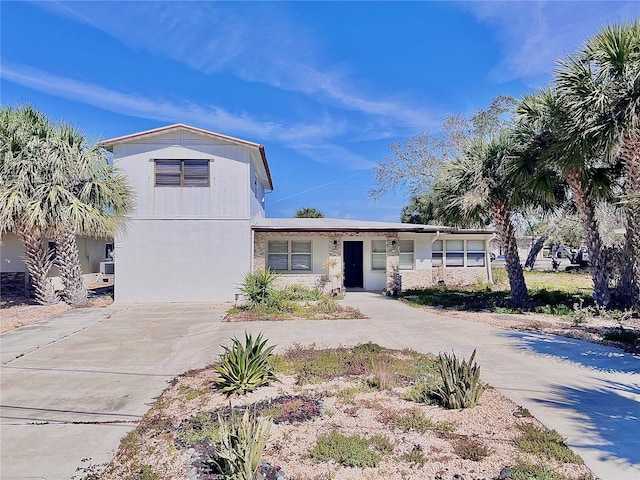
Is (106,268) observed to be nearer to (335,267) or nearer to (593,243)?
(335,267)

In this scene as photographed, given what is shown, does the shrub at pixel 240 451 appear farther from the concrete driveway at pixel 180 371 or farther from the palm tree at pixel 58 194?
the palm tree at pixel 58 194

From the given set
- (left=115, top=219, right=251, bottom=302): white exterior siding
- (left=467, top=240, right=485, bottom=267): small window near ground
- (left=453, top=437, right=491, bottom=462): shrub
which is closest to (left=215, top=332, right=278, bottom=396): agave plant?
(left=453, top=437, right=491, bottom=462): shrub

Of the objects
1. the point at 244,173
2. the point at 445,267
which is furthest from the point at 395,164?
the point at 244,173

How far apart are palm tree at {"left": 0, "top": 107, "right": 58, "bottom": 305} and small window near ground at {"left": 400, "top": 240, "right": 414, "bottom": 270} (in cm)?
1373

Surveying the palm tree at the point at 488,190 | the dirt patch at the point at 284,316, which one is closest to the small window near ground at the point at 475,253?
the palm tree at the point at 488,190

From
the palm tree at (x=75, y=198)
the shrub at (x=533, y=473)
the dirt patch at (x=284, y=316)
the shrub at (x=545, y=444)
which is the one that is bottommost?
the shrub at (x=533, y=473)

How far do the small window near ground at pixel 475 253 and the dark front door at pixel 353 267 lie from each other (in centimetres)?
578

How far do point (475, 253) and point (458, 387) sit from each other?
1579 centimetres

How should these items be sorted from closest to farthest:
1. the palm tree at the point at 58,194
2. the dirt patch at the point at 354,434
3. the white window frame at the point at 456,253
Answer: the dirt patch at the point at 354,434, the palm tree at the point at 58,194, the white window frame at the point at 456,253

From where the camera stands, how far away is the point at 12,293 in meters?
16.1

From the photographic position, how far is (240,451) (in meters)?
2.99

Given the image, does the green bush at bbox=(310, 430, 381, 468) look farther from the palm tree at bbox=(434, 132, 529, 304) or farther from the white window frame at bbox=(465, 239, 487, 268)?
the white window frame at bbox=(465, 239, 487, 268)

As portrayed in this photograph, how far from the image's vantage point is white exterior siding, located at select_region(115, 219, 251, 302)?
13945 millimetres

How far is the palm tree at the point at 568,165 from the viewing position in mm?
9836
